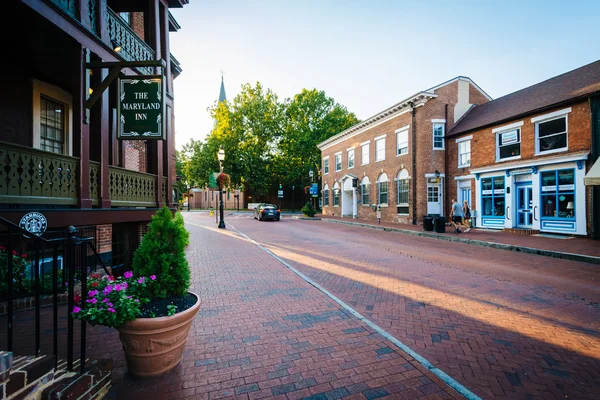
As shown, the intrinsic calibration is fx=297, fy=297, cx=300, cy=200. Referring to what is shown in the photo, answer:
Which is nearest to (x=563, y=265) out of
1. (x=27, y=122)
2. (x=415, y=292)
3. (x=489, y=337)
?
(x=415, y=292)

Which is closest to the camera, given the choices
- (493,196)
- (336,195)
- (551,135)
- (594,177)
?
(594,177)

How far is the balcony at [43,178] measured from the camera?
4.25 meters

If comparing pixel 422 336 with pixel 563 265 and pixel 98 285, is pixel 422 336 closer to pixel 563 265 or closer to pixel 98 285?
pixel 98 285

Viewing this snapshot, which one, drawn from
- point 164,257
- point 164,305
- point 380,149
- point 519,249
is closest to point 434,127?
point 380,149

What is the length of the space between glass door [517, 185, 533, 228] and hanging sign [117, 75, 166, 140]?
17770 mm

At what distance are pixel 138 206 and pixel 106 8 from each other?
4.34 m

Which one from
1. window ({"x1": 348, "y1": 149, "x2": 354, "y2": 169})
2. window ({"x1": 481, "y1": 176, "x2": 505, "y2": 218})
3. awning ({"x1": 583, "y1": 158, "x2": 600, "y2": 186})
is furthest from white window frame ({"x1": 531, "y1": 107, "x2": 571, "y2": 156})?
window ({"x1": 348, "y1": 149, "x2": 354, "y2": 169})

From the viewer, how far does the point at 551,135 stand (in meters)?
14.7

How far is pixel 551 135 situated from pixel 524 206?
380 centimetres

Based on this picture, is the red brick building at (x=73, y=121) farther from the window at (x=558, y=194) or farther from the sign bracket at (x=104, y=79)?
the window at (x=558, y=194)

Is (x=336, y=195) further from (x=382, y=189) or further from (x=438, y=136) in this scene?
(x=438, y=136)

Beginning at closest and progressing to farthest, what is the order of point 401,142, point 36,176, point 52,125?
point 36,176 → point 52,125 → point 401,142

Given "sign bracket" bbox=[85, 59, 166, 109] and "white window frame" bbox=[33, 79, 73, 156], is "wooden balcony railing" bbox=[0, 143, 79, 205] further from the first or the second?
"white window frame" bbox=[33, 79, 73, 156]

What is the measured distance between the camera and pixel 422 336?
13.6 ft
